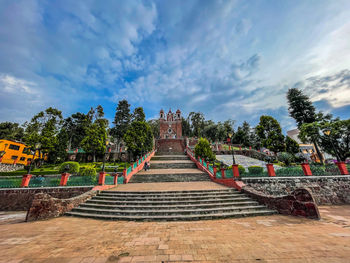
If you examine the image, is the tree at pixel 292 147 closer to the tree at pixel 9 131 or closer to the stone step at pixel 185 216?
the stone step at pixel 185 216

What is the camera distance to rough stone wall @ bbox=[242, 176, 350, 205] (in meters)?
8.31

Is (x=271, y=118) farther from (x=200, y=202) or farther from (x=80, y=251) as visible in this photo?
(x=80, y=251)

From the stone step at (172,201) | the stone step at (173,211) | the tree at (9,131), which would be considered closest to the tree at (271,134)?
the stone step at (172,201)

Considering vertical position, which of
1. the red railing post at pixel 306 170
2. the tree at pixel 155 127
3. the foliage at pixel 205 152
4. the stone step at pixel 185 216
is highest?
the tree at pixel 155 127

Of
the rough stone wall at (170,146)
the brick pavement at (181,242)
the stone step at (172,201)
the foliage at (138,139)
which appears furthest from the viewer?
the rough stone wall at (170,146)

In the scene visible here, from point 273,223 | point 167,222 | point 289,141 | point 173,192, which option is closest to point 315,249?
point 273,223

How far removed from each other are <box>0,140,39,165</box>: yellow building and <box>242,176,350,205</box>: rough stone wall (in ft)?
116

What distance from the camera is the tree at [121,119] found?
31016 millimetres

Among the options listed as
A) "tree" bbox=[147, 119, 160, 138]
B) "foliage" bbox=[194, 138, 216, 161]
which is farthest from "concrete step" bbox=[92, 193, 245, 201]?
"tree" bbox=[147, 119, 160, 138]

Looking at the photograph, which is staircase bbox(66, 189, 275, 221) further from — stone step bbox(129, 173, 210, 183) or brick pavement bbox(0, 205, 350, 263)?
stone step bbox(129, 173, 210, 183)

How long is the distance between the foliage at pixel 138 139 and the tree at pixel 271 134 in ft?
69.3

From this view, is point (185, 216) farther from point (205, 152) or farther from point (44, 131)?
point (44, 131)

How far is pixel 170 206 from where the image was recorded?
20.5ft

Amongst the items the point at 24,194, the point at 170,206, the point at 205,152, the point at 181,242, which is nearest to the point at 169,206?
the point at 170,206
